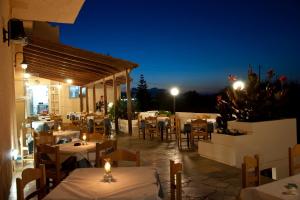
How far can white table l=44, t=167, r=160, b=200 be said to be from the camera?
2.73 m

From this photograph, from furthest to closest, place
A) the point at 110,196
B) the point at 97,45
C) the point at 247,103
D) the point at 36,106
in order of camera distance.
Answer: the point at 97,45, the point at 36,106, the point at 247,103, the point at 110,196

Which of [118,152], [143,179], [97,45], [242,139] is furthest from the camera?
[97,45]

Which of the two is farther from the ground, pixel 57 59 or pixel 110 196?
pixel 57 59

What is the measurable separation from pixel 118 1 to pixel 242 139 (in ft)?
62.3

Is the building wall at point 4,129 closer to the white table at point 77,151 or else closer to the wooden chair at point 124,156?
the white table at point 77,151

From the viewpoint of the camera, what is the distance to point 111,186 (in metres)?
3.00

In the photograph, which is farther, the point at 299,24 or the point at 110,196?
the point at 299,24

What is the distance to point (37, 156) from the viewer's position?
16.7ft

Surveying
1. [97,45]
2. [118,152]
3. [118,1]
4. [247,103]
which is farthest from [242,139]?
[97,45]

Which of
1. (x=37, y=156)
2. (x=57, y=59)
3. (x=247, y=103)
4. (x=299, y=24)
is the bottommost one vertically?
(x=37, y=156)

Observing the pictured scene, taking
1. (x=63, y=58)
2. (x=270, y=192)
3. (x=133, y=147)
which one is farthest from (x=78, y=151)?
(x=63, y=58)

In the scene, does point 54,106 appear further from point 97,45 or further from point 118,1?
point 97,45

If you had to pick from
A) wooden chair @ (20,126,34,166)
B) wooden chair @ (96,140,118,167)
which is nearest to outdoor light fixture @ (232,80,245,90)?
wooden chair @ (96,140,118,167)

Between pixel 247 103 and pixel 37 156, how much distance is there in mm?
4792
